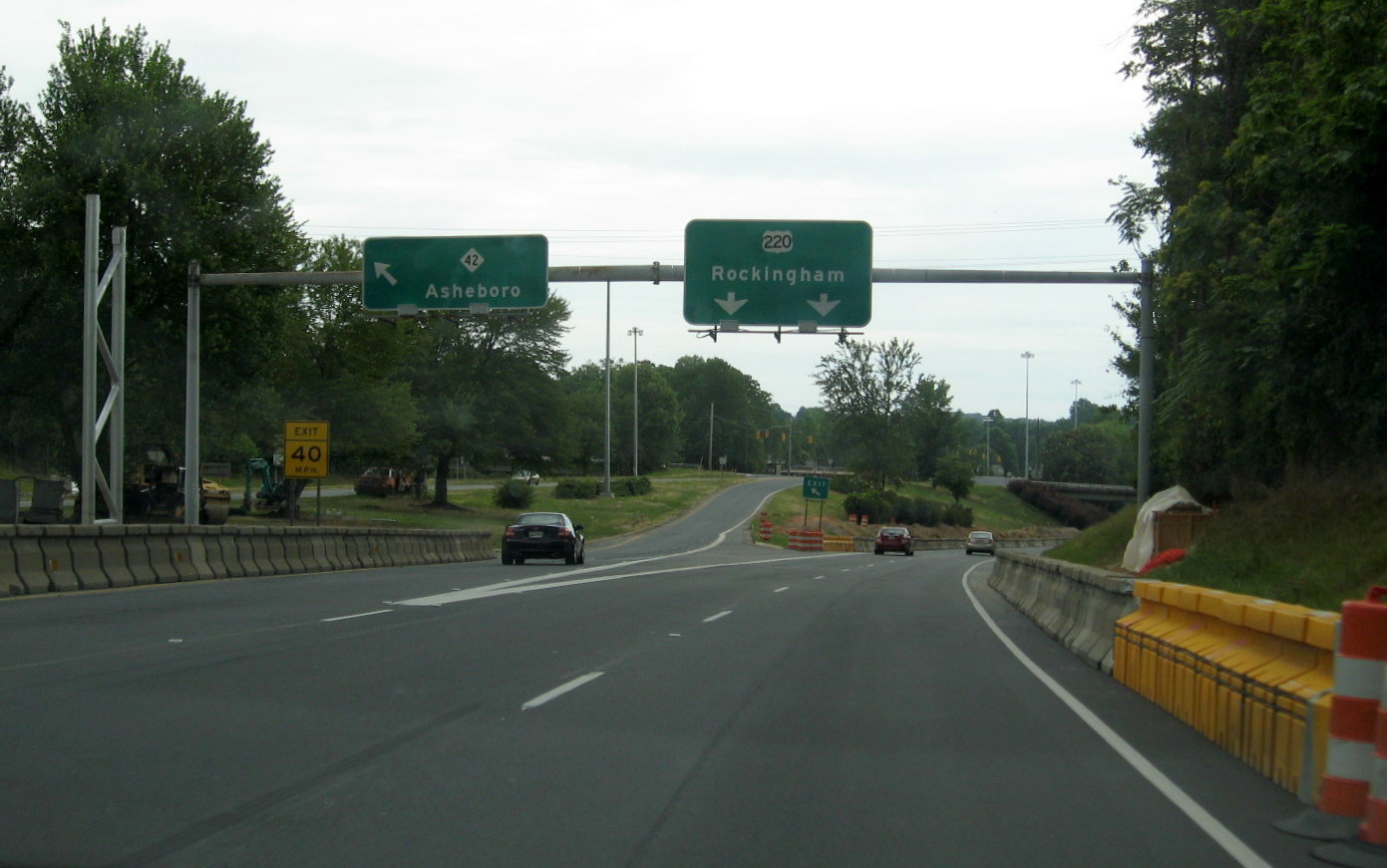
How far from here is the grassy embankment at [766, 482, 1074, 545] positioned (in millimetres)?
92062

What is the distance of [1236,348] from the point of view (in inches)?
839

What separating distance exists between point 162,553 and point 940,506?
8590 centimetres

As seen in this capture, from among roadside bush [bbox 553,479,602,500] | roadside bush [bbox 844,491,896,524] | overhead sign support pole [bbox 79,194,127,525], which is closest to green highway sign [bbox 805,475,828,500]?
roadside bush [bbox 844,491,896,524]

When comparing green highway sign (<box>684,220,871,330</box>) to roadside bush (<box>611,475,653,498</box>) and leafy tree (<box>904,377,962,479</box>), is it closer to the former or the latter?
roadside bush (<box>611,475,653,498</box>)

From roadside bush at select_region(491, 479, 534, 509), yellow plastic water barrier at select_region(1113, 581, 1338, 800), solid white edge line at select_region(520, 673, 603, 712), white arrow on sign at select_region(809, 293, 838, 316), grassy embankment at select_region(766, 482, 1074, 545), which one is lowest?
grassy embankment at select_region(766, 482, 1074, 545)

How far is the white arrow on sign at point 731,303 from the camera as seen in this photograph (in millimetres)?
24500

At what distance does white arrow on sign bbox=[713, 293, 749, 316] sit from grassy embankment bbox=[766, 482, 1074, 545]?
55.8 metres

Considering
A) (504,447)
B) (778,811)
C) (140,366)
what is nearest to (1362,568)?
(778,811)

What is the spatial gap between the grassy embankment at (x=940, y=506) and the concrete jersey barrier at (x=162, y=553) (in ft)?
169

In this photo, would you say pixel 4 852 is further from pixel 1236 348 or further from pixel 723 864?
pixel 1236 348

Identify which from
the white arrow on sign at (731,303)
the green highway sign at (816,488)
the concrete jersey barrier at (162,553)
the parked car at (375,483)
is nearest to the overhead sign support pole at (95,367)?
the concrete jersey barrier at (162,553)

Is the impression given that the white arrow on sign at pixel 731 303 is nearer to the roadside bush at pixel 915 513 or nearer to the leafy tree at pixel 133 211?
the leafy tree at pixel 133 211

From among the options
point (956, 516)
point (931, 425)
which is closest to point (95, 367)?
point (956, 516)

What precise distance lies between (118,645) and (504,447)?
66.4 meters
